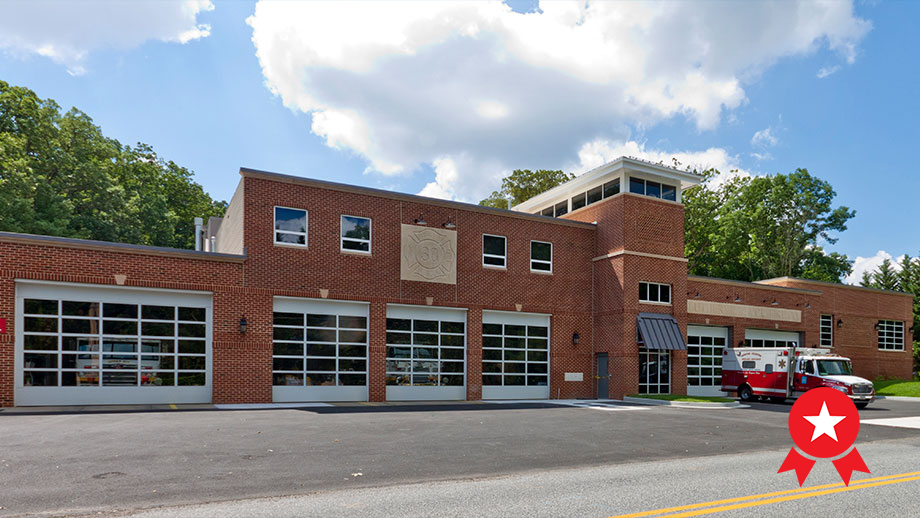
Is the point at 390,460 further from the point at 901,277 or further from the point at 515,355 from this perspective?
the point at 901,277

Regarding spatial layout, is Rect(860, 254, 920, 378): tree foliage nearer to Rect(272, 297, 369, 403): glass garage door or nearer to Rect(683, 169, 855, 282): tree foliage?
Rect(683, 169, 855, 282): tree foliage

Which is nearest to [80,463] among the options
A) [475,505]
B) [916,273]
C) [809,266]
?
[475,505]

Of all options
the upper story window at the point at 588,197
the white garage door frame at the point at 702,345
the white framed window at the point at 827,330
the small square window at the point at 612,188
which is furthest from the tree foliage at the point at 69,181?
the white framed window at the point at 827,330

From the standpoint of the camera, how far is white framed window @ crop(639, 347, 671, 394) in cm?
2898

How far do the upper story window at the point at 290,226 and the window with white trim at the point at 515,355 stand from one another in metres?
8.49

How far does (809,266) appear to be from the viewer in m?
60.3

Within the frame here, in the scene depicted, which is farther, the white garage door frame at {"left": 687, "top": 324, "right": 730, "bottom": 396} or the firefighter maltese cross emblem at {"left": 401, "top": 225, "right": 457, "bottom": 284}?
the white garage door frame at {"left": 687, "top": 324, "right": 730, "bottom": 396}

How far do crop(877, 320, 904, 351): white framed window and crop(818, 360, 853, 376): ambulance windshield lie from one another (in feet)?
58.1

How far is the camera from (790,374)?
2744 cm

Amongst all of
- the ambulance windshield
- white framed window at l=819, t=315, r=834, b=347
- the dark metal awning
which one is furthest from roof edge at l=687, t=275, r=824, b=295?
the ambulance windshield

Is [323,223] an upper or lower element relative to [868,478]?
upper

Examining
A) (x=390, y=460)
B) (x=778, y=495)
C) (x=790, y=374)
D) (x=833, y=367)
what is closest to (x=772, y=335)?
(x=833, y=367)

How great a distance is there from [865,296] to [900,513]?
3989cm

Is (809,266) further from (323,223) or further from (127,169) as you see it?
(127,169)
